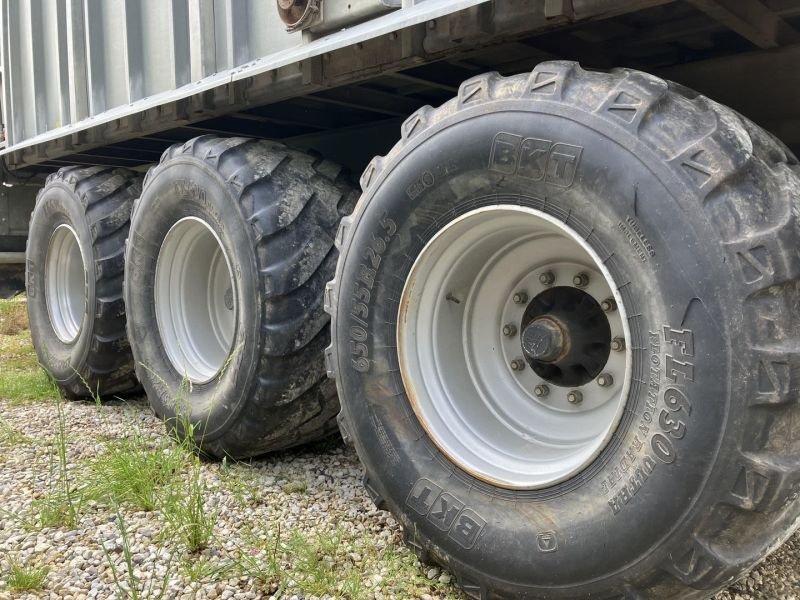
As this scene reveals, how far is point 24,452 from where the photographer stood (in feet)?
11.6

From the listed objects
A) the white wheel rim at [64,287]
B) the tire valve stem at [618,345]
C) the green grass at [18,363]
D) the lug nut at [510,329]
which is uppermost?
the tire valve stem at [618,345]

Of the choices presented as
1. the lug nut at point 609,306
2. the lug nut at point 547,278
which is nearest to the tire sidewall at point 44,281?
the lug nut at point 547,278

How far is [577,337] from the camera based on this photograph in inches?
88.9

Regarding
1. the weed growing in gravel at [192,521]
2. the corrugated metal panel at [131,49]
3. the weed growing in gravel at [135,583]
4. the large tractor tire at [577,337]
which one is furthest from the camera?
the corrugated metal panel at [131,49]

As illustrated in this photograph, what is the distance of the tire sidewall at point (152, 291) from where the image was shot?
2973 mm

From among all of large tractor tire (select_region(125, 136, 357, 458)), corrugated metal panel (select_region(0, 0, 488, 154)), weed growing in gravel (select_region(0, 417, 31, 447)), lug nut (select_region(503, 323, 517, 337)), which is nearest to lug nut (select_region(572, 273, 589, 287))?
lug nut (select_region(503, 323, 517, 337))

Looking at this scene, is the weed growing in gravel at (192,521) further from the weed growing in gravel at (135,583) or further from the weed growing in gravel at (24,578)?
the weed growing in gravel at (24,578)

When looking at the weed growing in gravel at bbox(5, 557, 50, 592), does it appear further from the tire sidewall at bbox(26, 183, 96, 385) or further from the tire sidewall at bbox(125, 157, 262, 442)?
the tire sidewall at bbox(26, 183, 96, 385)

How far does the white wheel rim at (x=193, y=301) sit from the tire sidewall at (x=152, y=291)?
49mm

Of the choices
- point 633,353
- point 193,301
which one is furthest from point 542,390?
point 193,301

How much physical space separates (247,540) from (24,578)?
0.69 metres

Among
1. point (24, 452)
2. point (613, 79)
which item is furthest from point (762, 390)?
point (24, 452)

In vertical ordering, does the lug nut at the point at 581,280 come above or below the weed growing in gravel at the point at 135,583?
above

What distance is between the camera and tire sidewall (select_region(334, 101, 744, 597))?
1656 millimetres
